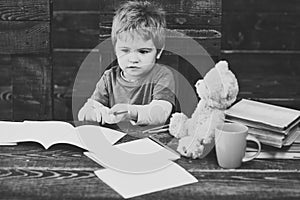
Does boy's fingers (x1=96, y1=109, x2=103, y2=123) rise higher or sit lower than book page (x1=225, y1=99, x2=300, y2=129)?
lower

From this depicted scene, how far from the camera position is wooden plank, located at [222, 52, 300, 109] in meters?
3.20

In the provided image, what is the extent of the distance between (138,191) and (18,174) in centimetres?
30

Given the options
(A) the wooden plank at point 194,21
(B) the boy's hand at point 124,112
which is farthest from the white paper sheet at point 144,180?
(A) the wooden plank at point 194,21

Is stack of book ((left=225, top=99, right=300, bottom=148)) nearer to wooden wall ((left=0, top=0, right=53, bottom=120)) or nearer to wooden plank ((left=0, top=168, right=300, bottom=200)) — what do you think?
wooden plank ((left=0, top=168, right=300, bottom=200))

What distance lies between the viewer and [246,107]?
1557 mm

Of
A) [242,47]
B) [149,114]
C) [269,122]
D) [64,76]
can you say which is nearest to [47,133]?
[149,114]

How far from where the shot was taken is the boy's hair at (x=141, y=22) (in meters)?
1.60

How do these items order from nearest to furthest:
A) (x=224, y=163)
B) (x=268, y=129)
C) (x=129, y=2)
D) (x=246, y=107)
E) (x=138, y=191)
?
(x=138, y=191)
(x=224, y=163)
(x=268, y=129)
(x=246, y=107)
(x=129, y=2)

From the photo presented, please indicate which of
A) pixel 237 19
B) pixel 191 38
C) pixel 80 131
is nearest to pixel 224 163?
pixel 80 131

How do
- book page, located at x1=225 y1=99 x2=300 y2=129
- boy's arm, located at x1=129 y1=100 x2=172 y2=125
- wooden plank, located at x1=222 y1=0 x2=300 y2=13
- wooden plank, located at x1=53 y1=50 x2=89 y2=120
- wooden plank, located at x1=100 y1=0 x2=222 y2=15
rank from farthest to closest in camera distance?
wooden plank, located at x1=222 y1=0 x2=300 y2=13 → wooden plank, located at x1=53 y1=50 x2=89 y2=120 → wooden plank, located at x1=100 y1=0 x2=222 y2=15 → boy's arm, located at x1=129 y1=100 x2=172 y2=125 → book page, located at x1=225 y1=99 x2=300 y2=129

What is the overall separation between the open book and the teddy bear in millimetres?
225

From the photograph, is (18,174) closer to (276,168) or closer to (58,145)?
(58,145)

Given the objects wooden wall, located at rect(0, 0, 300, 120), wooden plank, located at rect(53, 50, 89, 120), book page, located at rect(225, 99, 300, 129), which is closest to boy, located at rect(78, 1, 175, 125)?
book page, located at rect(225, 99, 300, 129)

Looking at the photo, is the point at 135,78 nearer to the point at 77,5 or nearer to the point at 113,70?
the point at 113,70
